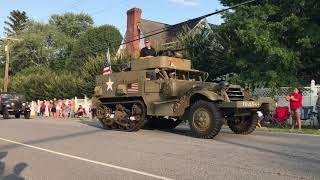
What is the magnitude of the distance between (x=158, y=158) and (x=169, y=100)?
18.7 ft

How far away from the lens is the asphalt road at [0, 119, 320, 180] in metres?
9.66

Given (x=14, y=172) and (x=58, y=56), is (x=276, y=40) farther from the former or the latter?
(x=58, y=56)

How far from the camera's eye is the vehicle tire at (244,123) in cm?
1702

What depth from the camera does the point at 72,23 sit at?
3802 inches

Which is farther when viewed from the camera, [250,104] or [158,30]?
[158,30]

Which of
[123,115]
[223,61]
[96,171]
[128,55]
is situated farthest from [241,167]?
[128,55]

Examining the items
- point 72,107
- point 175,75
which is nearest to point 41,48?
point 72,107

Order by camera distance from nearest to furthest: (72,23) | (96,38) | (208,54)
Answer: (208,54) < (96,38) < (72,23)

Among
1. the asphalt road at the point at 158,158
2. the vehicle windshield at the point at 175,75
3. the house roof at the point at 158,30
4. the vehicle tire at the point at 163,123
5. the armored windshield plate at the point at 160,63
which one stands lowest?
the asphalt road at the point at 158,158

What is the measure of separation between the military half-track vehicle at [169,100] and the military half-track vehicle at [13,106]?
1855 cm

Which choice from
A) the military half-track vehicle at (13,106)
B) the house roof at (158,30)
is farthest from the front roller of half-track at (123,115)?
the house roof at (158,30)

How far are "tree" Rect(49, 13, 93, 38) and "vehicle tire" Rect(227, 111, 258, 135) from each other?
264ft

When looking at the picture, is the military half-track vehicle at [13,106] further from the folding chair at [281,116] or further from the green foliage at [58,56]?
the folding chair at [281,116]

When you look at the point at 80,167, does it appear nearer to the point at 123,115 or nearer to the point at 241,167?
the point at 241,167
